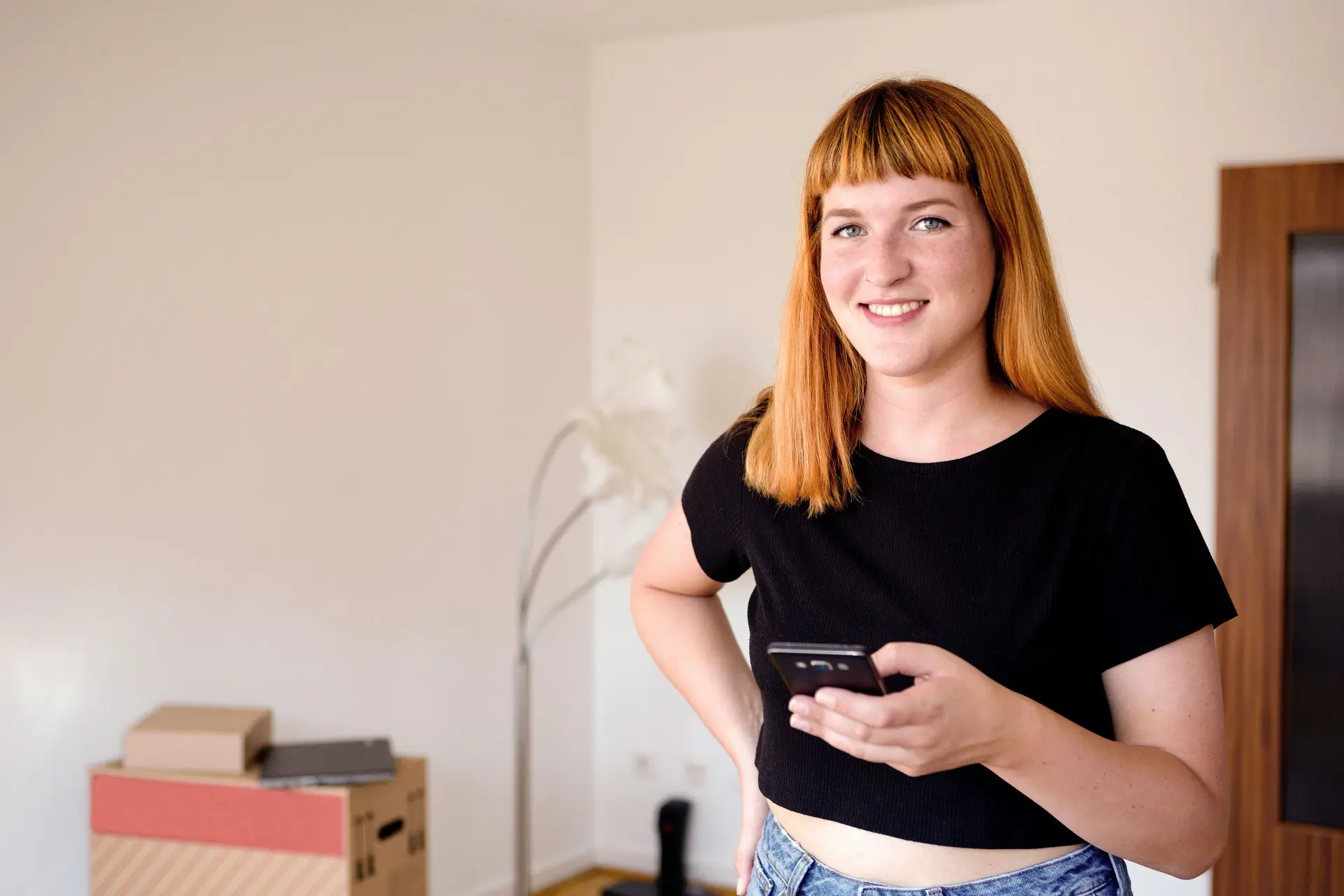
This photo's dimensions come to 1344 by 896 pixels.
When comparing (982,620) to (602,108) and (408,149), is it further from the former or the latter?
(602,108)

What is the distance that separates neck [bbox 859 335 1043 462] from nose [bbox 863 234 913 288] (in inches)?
4.1

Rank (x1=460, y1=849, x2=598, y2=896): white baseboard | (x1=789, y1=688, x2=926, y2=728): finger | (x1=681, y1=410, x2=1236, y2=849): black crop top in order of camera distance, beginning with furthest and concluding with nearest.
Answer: (x1=460, y1=849, x2=598, y2=896): white baseboard
(x1=681, y1=410, x2=1236, y2=849): black crop top
(x1=789, y1=688, x2=926, y2=728): finger

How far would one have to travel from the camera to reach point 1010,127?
3482 mm

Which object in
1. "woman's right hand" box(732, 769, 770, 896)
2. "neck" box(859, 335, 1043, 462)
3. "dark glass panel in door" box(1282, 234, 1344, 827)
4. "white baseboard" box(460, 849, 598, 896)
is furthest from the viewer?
"white baseboard" box(460, 849, 598, 896)

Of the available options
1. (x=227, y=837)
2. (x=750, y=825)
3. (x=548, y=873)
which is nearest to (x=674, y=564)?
(x=750, y=825)

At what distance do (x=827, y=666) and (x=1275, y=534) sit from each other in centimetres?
246

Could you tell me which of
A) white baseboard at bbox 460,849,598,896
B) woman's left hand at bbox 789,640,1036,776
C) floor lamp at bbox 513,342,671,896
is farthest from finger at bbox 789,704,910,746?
white baseboard at bbox 460,849,598,896

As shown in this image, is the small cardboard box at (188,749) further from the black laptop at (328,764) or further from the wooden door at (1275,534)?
the wooden door at (1275,534)

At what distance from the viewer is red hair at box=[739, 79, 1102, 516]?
1134 mm

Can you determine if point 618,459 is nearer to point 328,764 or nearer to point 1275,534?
point 328,764

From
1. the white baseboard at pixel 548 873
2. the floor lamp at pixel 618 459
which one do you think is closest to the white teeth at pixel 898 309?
the floor lamp at pixel 618 459

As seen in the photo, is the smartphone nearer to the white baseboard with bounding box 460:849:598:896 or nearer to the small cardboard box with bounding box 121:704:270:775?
the small cardboard box with bounding box 121:704:270:775

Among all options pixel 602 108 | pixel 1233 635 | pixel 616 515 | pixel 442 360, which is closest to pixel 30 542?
pixel 442 360

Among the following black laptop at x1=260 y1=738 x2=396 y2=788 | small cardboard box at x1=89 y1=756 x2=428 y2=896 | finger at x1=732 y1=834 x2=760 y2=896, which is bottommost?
small cardboard box at x1=89 y1=756 x2=428 y2=896
